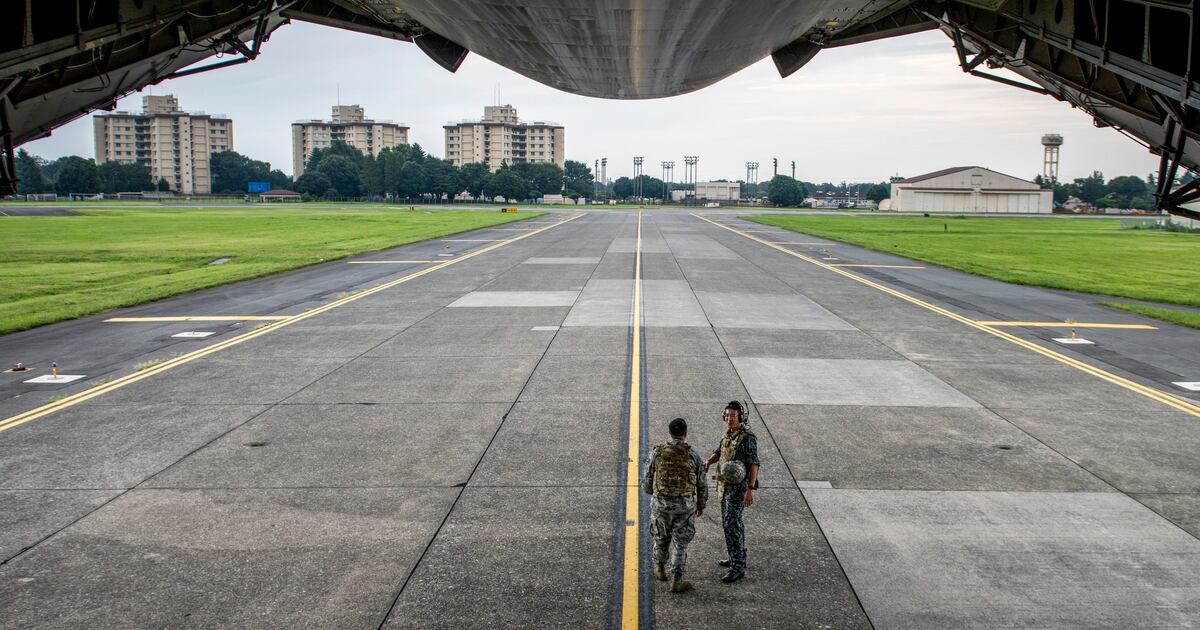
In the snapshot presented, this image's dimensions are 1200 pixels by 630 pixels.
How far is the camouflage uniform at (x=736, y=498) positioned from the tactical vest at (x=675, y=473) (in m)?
0.42

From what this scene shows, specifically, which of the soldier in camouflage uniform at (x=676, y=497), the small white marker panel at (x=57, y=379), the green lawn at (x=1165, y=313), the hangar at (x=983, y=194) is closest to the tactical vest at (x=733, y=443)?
the soldier in camouflage uniform at (x=676, y=497)

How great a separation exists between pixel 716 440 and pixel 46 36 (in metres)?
12.3

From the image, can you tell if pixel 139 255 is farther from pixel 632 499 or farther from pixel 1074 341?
pixel 1074 341

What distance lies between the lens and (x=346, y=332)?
60.7ft

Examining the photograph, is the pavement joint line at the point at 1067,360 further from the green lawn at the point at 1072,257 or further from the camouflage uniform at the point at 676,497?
the camouflage uniform at the point at 676,497

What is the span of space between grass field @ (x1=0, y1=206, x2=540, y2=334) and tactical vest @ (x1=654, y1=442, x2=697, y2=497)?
18.4 metres

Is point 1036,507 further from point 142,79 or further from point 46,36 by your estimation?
point 142,79

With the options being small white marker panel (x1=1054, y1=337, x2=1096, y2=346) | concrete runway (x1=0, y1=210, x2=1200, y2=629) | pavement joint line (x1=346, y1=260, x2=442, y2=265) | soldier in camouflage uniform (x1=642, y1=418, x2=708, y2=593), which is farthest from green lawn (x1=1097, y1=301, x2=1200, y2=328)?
pavement joint line (x1=346, y1=260, x2=442, y2=265)

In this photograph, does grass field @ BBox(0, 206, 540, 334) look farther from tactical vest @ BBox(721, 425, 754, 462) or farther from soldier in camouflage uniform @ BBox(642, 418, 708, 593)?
tactical vest @ BBox(721, 425, 754, 462)

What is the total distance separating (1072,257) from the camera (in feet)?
137

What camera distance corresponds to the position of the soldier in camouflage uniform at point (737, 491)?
21.8 ft

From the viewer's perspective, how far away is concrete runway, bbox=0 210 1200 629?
6.37 meters

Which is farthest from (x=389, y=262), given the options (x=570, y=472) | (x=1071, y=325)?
(x=570, y=472)

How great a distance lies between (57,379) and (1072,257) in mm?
43569
